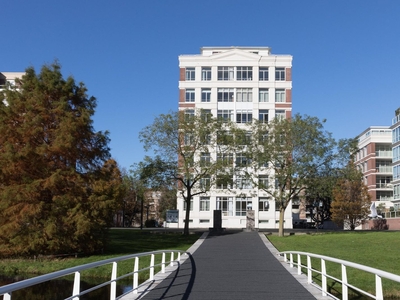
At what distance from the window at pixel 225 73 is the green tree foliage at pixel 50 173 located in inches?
1463

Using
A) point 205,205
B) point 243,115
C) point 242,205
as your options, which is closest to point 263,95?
point 243,115

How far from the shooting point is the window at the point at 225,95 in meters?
63.4

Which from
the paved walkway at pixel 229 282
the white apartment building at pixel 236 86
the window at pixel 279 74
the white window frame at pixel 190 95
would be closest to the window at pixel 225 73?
the white apartment building at pixel 236 86

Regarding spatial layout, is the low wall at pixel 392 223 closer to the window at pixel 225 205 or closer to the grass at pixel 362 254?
the window at pixel 225 205

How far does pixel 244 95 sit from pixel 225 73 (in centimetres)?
377

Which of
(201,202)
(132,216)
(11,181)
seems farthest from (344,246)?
(132,216)

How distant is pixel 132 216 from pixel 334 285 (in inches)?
2682

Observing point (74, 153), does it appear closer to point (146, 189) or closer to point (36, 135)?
point (36, 135)

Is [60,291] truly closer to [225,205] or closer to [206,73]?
[225,205]

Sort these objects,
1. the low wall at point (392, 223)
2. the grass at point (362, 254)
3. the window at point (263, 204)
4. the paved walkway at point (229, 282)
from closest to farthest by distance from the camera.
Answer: the paved walkway at point (229, 282) < the grass at point (362, 254) < the low wall at point (392, 223) < the window at point (263, 204)

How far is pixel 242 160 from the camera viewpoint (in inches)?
1663

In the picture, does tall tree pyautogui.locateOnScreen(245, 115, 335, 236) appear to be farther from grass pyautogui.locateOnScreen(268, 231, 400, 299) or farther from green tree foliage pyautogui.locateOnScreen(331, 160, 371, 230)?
green tree foliage pyautogui.locateOnScreen(331, 160, 371, 230)

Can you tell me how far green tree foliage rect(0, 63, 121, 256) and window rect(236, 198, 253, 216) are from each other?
34858 mm

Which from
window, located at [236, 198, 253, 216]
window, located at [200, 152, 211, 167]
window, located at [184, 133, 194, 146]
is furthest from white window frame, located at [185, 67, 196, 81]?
window, located at [184, 133, 194, 146]
